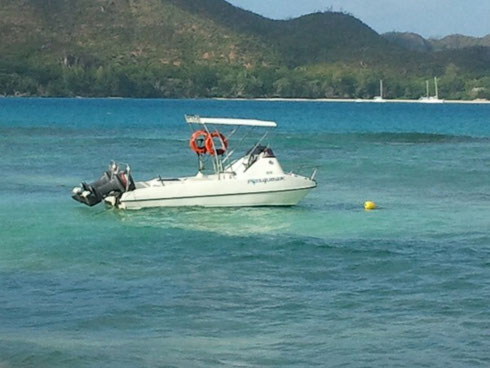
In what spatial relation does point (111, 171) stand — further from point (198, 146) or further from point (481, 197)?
point (481, 197)

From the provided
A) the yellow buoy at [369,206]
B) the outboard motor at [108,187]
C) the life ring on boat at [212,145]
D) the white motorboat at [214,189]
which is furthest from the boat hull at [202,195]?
the yellow buoy at [369,206]

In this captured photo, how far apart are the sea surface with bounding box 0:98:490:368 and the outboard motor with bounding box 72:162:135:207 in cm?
40

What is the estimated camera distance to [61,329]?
1478cm

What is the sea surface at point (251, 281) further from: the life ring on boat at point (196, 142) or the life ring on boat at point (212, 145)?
the life ring on boat at point (196, 142)

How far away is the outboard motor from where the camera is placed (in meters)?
26.1

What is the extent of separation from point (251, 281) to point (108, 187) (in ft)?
28.8

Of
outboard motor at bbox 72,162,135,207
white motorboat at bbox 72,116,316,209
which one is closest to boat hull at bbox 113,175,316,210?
white motorboat at bbox 72,116,316,209

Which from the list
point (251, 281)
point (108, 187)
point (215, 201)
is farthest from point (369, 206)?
point (251, 281)

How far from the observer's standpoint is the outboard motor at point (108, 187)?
26.1 metres

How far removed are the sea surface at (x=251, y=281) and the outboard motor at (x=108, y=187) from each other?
1.31 feet

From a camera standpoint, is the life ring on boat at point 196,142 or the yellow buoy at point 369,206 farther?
the life ring on boat at point 196,142

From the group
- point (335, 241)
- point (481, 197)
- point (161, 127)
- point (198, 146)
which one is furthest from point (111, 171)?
point (161, 127)

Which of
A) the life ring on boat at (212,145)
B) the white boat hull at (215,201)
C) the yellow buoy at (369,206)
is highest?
the life ring on boat at (212,145)

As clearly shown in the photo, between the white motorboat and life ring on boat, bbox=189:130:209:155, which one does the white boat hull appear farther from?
life ring on boat, bbox=189:130:209:155
